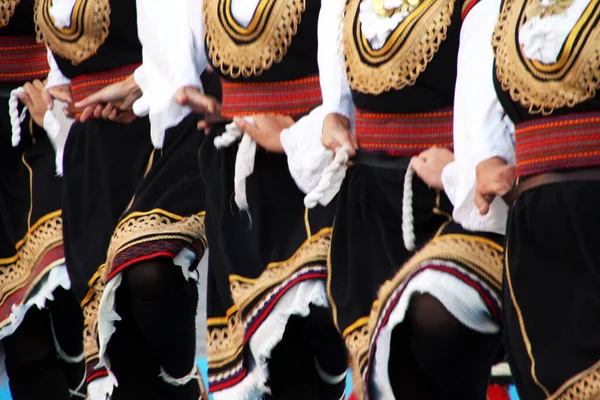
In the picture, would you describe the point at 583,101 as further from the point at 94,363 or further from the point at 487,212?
the point at 94,363

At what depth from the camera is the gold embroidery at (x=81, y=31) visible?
4082 mm

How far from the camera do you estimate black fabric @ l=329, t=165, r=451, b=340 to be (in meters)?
3.05

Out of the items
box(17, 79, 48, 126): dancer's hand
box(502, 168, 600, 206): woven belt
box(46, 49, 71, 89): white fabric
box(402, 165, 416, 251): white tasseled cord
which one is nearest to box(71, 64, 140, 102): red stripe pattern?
box(46, 49, 71, 89): white fabric

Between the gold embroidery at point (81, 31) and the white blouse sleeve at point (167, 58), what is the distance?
187 millimetres

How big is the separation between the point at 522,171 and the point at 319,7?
99 centimetres

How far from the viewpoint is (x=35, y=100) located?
4.48 m

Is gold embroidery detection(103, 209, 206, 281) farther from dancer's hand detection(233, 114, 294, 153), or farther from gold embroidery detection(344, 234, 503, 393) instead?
gold embroidery detection(344, 234, 503, 393)

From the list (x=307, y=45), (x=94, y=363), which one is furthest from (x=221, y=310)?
(x=307, y=45)

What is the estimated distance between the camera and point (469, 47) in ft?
9.67

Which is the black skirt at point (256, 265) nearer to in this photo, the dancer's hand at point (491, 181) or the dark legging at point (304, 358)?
the dark legging at point (304, 358)

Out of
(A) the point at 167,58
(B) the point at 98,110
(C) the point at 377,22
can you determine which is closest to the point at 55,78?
(B) the point at 98,110

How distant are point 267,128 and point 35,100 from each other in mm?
1259

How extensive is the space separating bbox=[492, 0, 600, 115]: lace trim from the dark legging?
0.90m

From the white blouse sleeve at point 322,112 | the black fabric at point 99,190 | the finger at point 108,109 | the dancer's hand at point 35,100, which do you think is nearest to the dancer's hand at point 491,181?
the white blouse sleeve at point 322,112
